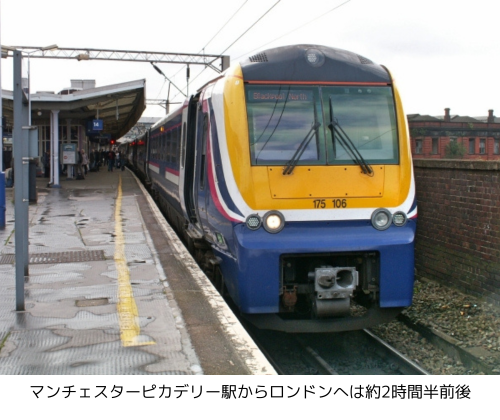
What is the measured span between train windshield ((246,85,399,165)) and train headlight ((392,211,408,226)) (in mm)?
574

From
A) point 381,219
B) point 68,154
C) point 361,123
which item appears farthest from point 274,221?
point 68,154

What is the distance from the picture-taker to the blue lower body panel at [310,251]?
245 inches

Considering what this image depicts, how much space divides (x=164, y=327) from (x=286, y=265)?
1.48m

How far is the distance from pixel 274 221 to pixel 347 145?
117cm

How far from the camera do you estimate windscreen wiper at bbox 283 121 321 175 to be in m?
6.45

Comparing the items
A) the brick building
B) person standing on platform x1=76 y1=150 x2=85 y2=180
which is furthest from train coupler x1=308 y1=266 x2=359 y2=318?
person standing on platform x1=76 y1=150 x2=85 y2=180

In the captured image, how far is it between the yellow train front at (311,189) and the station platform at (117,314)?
26.9 inches

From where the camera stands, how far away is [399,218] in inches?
257

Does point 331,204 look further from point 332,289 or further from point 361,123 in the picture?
point 361,123

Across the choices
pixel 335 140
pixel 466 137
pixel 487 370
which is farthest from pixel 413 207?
pixel 466 137

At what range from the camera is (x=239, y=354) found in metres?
4.88

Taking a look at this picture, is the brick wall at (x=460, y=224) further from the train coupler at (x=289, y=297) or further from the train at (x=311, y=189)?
the train coupler at (x=289, y=297)

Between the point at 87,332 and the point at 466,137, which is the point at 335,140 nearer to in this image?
the point at 87,332

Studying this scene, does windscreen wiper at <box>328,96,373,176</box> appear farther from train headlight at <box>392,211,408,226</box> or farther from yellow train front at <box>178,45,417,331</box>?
train headlight at <box>392,211,408,226</box>
